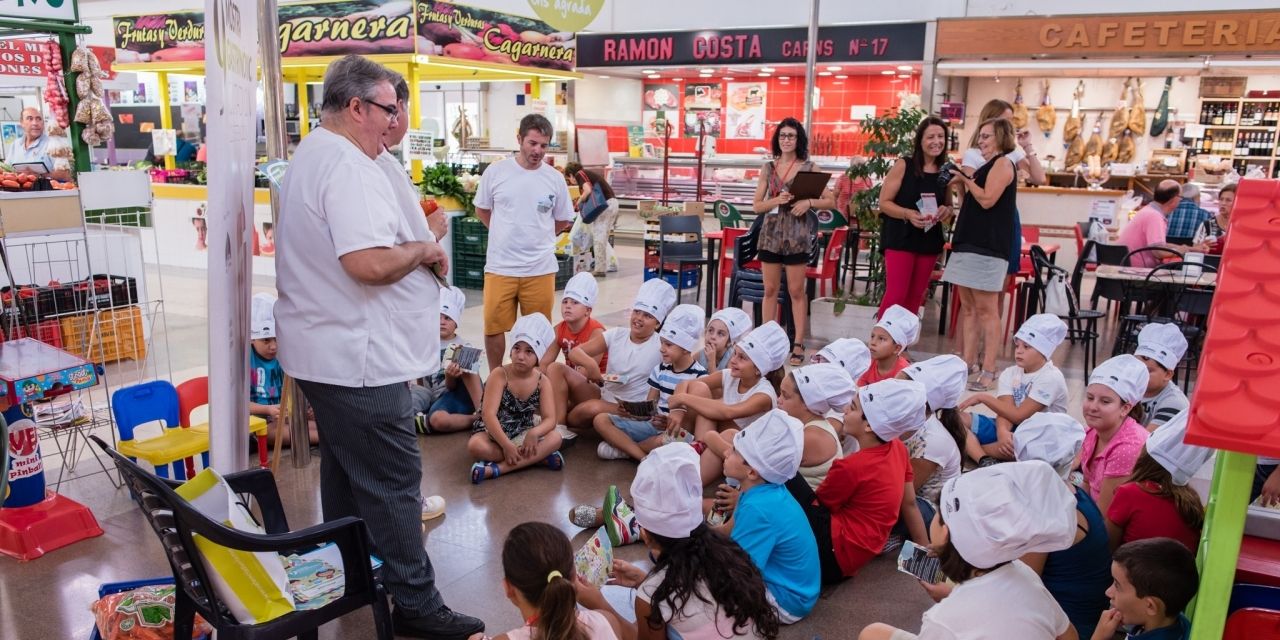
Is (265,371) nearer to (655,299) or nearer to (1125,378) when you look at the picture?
(655,299)

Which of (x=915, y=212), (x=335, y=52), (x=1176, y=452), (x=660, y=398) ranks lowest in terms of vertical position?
(x=660, y=398)

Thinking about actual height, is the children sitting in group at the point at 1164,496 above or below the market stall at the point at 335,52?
below

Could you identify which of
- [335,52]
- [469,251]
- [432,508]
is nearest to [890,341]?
[432,508]

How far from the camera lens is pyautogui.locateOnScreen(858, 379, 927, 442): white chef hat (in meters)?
3.40

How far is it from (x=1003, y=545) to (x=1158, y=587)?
42cm

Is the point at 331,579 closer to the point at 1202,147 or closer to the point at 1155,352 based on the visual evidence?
the point at 1155,352

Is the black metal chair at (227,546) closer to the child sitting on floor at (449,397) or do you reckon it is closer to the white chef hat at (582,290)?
the child sitting on floor at (449,397)

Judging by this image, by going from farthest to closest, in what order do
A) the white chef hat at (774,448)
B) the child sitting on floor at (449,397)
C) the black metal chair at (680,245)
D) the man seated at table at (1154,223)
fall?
the black metal chair at (680,245), the man seated at table at (1154,223), the child sitting on floor at (449,397), the white chef hat at (774,448)

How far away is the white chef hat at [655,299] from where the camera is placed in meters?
5.13

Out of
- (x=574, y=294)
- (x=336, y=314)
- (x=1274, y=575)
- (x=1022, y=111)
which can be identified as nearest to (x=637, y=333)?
(x=574, y=294)

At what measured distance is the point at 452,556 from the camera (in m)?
3.74

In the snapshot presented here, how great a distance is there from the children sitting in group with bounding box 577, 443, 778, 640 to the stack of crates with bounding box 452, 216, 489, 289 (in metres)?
7.67

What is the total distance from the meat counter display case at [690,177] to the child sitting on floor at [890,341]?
8.00 metres

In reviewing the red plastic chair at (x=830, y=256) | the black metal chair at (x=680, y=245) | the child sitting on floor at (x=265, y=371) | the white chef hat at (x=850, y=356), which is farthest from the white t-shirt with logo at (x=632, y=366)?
the black metal chair at (x=680, y=245)
